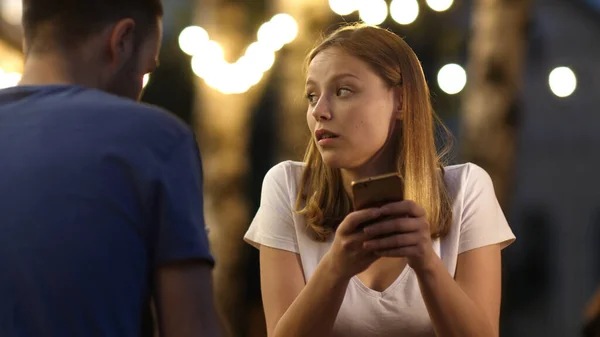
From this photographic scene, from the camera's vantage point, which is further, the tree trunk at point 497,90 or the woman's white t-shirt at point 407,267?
the tree trunk at point 497,90

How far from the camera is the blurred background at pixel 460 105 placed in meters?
8.13

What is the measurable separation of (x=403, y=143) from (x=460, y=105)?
14.7 m

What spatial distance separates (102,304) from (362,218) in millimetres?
719

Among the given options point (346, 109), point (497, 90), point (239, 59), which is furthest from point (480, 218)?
point (239, 59)

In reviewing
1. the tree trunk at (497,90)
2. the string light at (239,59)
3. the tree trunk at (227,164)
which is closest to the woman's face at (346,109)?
the tree trunk at (497,90)

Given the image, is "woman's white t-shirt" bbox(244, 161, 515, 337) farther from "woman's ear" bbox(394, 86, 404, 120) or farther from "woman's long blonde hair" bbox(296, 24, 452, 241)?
"woman's ear" bbox(394, 86, 404, 120)

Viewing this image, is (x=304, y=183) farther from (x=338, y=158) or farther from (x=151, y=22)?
(x=151, y=22)

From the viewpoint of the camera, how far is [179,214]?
207 cm

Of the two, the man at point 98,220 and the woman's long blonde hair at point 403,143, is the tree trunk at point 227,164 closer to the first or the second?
the woman's long blonde hair at point 403,143

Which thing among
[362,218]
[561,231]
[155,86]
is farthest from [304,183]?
[561,231]

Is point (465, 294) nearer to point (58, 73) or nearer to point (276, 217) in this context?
point (276, 217)

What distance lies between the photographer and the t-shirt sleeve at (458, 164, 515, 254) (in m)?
2.94

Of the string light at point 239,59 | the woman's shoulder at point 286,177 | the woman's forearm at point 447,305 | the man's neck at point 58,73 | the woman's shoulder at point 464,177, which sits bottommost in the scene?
the woman's forearm at point 447,305

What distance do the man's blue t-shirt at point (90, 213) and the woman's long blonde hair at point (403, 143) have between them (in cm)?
89
